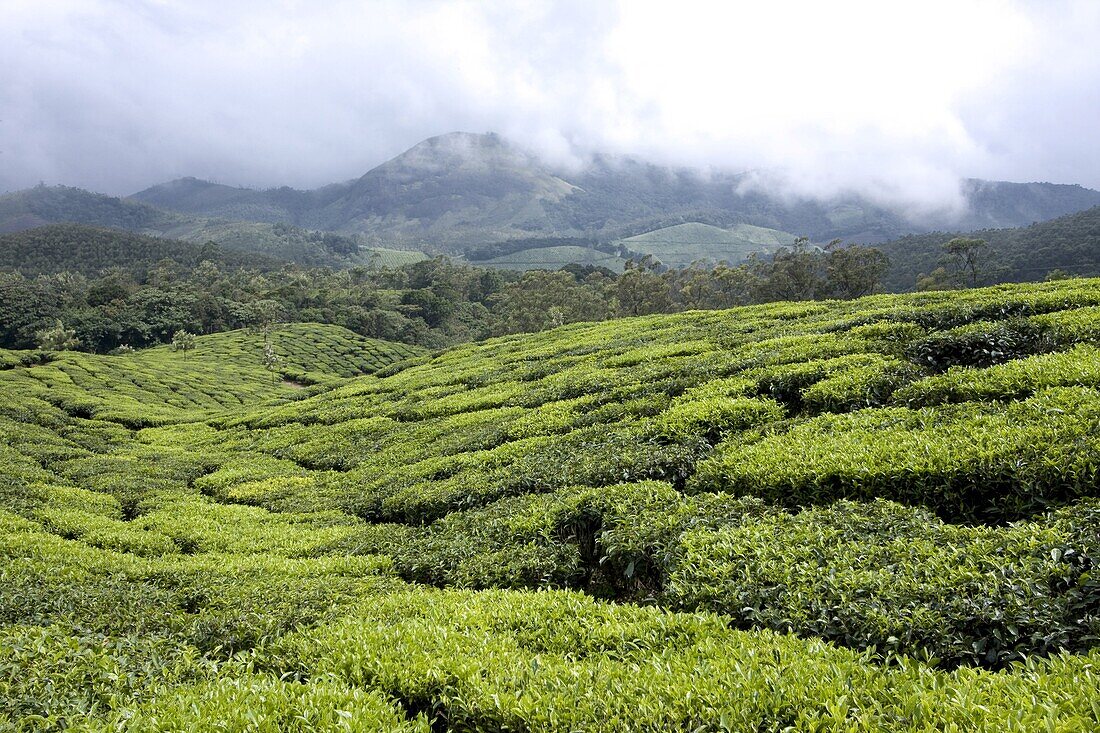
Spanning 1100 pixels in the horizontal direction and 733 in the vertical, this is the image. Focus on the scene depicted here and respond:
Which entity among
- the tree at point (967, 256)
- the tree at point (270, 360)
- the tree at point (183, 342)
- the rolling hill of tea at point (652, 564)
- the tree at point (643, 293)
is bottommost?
the tree at point (270, 360)

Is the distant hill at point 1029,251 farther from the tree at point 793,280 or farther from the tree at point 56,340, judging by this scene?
the tree at point 56,340

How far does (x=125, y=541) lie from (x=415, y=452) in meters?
7.40

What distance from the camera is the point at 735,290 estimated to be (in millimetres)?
120688

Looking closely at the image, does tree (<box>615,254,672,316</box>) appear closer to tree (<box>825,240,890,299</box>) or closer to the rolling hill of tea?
tree (<box>825,240,890,299</box>)

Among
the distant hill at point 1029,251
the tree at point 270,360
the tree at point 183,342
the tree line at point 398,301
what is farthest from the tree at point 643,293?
the tree at point 183,342

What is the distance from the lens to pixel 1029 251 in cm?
13362

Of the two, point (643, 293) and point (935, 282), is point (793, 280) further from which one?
point (643, 293)

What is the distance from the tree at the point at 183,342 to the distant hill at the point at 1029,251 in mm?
140855

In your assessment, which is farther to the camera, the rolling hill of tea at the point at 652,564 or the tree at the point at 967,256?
the tree at the point at 967,256

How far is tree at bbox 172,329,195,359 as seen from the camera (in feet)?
277

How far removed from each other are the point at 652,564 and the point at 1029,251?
167m

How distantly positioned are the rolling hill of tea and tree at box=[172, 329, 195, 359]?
2976 inches

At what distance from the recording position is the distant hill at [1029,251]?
119 m

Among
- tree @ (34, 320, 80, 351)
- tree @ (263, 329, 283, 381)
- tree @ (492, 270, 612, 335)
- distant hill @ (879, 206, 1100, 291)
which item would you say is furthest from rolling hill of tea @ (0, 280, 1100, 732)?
distant hill @ (879, 206, 1100, 291)
